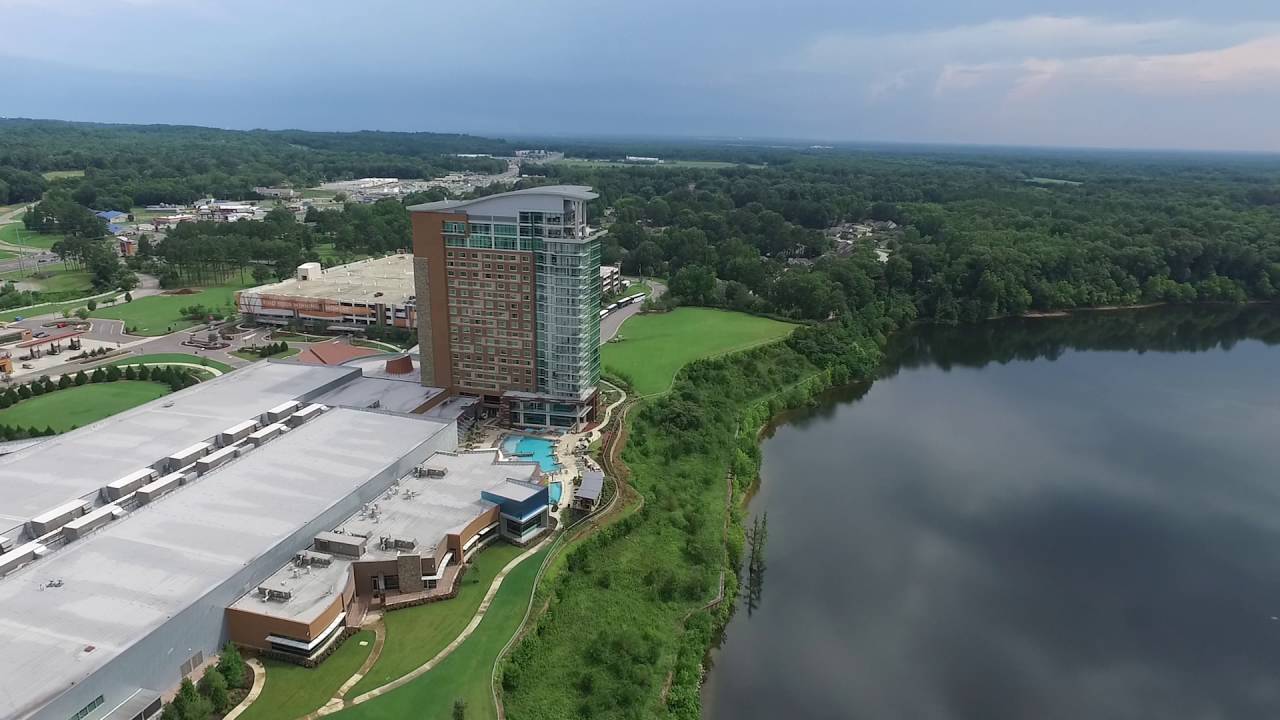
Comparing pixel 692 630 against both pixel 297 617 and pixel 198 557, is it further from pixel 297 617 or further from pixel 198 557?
pixel 198 557

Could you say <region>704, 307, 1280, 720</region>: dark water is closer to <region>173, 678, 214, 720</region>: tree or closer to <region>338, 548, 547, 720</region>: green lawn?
<region>338, 548, 547, 720</region>: green lawn

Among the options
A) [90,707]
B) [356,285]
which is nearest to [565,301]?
[90,707]

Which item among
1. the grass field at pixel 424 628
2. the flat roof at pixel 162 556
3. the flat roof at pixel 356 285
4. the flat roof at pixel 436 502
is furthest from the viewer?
the flat roof at pixel 356 285

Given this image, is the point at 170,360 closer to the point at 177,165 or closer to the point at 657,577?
the point at 657,577

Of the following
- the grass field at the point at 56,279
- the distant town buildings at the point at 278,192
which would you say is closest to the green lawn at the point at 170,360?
the grass field at the point at 56,279

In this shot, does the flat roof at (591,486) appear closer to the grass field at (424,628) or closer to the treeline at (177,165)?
the grass field at (424,628)

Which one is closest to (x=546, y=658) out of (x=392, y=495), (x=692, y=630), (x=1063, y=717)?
(x=692, y=630)

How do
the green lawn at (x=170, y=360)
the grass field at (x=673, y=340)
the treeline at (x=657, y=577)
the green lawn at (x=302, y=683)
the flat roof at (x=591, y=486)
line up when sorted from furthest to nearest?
the green lawn at (x=170, y=360) < the grass field at (x=673, y=340) < the flat roof at (x=591, y=486) < the treeline at (x=657, y=577) < the green lawn at (x=302, y=683)
